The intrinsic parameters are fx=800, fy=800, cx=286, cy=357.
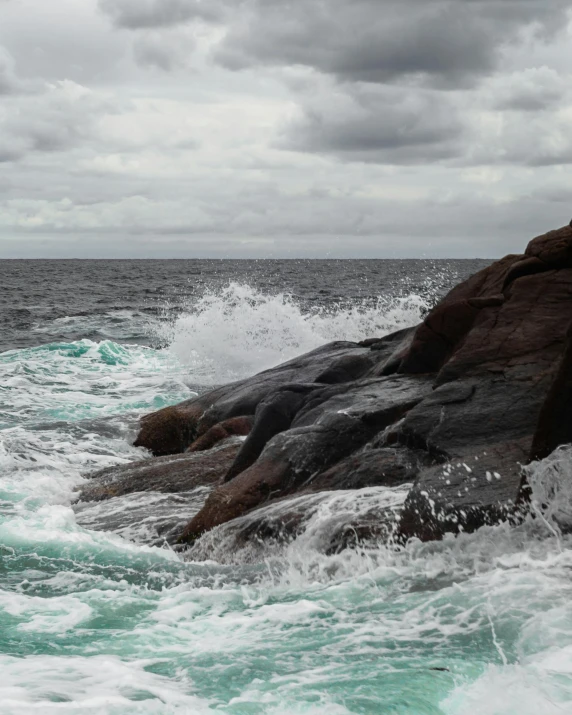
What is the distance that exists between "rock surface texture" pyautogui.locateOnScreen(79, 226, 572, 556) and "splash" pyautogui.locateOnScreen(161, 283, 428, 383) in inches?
323

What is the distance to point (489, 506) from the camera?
5445 mm

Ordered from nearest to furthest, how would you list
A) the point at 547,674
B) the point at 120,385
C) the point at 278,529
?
1. the point at 547,674
2. the point at 278,529
3. the point at 120,385

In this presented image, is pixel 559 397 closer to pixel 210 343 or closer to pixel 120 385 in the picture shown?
pixel 120 385

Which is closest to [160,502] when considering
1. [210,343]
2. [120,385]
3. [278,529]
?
[278,529]

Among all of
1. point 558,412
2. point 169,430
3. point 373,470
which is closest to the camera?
point 558,412

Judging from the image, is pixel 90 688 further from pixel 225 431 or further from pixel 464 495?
pixel 225 431

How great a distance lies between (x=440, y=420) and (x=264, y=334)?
12.6 meters

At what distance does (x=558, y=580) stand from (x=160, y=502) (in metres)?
4.37

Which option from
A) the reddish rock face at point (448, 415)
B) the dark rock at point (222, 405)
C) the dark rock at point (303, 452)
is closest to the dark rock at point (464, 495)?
the reddish rock face at point (448, 415)

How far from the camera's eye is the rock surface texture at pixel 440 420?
5.59m

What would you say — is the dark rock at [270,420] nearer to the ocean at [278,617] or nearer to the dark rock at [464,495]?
the ocean at [278,617]

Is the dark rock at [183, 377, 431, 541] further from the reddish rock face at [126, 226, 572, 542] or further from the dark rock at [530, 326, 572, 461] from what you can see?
the dark rock at [530, 326, 572, 461]

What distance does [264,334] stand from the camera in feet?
62.5

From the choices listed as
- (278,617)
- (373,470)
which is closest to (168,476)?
(373,470)
